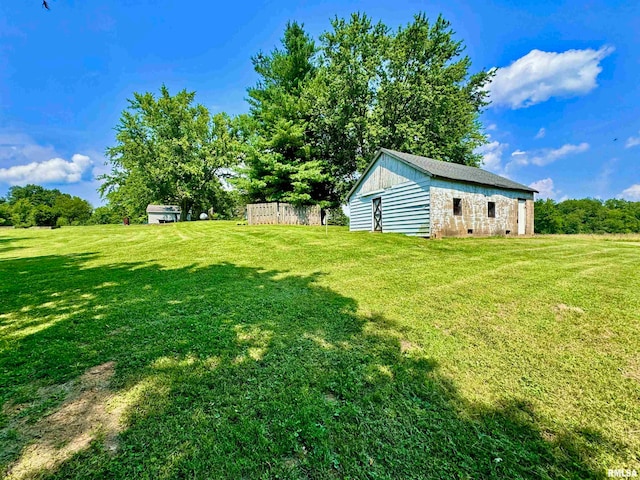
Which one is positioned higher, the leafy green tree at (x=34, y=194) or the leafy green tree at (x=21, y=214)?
the leafy green tree at (x=34, y=194)

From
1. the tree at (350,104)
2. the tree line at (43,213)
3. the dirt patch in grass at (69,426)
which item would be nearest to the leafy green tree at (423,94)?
the tree at (350,104)

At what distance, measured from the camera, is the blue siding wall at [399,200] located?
12.0m

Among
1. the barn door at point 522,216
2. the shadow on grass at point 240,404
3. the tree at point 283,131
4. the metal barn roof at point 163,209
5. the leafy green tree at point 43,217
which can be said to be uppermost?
the tree at point 283,131

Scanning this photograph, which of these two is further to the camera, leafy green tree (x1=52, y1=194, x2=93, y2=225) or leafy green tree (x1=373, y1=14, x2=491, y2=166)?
leafy green tree (x1=52, y1=194, x2=93, y2=225)

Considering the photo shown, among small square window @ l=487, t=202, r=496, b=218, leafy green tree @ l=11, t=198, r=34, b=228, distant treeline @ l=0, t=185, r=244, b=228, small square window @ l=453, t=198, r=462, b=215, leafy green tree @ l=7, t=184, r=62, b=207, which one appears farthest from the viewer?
leafy green tree @ l=7, t=184, r=62, b=207

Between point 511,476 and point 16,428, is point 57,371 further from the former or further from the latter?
point 511,476

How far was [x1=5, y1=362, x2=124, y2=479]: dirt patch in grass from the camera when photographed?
148 cm

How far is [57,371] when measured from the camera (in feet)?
7.37

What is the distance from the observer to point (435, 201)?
1175 cm

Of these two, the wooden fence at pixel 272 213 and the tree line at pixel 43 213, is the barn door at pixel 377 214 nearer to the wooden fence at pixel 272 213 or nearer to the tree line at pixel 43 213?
the wooden fence at pixel 272 213

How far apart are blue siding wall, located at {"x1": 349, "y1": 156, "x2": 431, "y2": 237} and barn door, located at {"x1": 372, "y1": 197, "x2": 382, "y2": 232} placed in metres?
0.23

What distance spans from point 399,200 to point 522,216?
294 inches

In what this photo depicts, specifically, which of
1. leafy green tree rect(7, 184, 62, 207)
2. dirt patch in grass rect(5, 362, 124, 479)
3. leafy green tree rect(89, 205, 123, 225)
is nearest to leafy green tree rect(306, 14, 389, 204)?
dirt patch in grass rect(5, 362, 124, 479)

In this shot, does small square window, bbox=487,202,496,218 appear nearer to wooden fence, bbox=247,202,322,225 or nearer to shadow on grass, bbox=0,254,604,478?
wooden fence, bbox=247,202,322,225
